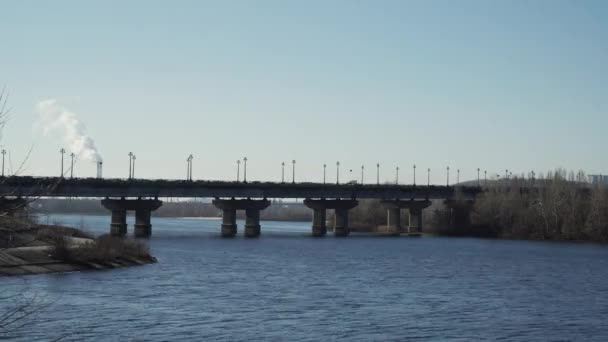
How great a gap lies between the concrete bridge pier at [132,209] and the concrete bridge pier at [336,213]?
39891 mm

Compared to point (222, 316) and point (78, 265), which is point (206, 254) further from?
point (222, 316)

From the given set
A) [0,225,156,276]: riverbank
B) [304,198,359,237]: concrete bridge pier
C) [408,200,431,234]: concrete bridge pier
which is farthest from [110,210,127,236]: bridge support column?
[408,200,431,234]: concrete bridge pier

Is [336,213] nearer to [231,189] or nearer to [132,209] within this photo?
[231,189]

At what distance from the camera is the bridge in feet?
493

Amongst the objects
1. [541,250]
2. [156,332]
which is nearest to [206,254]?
[541,250]

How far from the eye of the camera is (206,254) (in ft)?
358

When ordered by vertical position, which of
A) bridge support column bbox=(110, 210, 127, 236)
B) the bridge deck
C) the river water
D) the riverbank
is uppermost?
the bridge deck

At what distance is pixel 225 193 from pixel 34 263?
312ft

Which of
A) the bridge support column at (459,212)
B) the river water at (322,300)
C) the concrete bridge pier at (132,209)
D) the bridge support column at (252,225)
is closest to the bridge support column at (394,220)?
the bridge support column at (459,212)

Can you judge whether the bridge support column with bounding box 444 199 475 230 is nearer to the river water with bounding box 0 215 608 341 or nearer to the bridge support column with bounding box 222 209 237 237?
the bridge support column with bounding box 222 209 237 237

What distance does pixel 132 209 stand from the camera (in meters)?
155

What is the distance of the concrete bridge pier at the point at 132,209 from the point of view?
497ft

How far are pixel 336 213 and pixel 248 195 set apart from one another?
23061mm

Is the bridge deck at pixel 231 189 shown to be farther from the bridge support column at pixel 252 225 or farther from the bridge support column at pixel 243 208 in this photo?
the bridge support column at pixel 252 225
